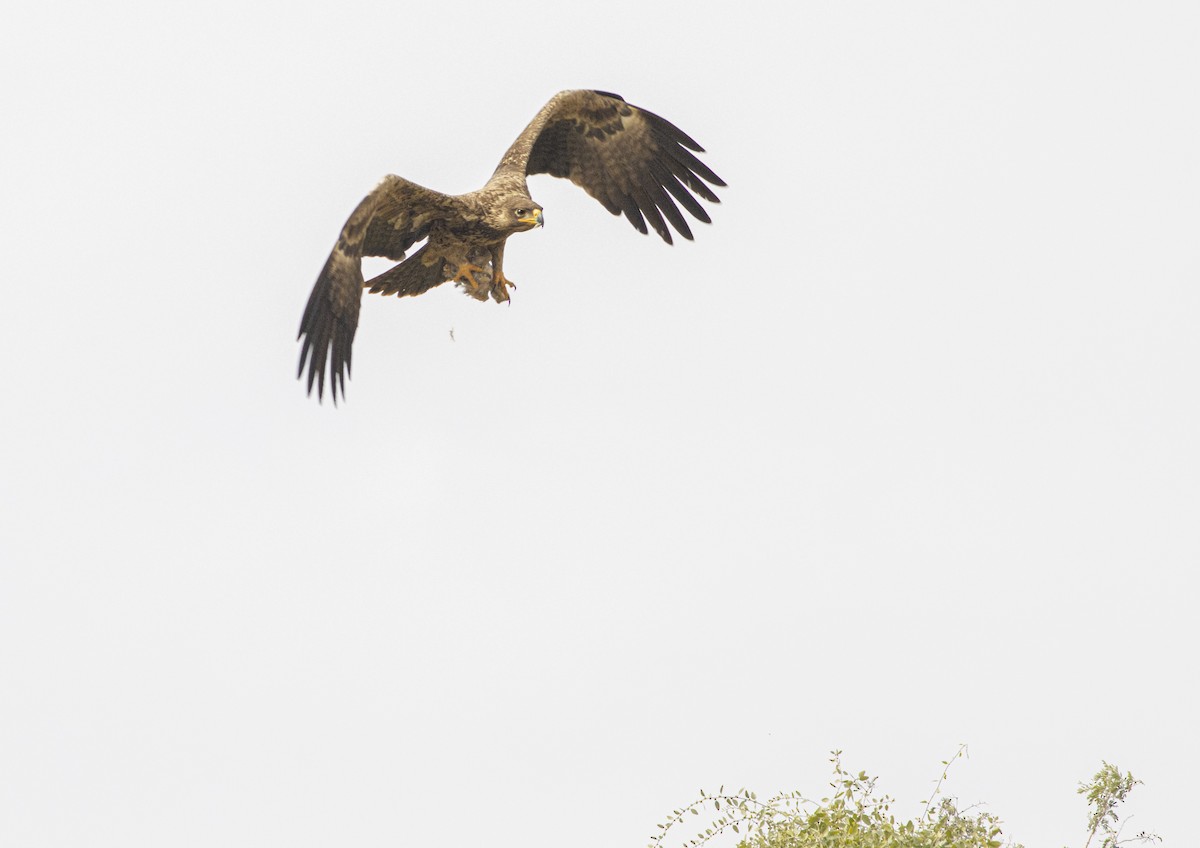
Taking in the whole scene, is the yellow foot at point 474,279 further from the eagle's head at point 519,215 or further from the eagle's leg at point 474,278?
the eagle's head at point 519,215

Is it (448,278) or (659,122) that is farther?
(659,122)

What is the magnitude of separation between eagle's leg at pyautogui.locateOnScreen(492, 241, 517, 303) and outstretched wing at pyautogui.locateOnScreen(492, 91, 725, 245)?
1.93m

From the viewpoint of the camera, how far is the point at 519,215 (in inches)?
504

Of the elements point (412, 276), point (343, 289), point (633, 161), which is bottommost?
point (343, 289)

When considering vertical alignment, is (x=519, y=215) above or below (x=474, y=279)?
above

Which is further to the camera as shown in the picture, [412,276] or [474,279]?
[412,276]

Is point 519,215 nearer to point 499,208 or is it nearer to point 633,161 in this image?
point 499,208

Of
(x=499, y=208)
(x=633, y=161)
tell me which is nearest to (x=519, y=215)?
(x=499, y=208)

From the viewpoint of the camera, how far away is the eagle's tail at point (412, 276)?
13.4 meters

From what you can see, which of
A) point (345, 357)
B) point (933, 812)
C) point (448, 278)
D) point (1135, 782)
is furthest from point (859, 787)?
point (448, 278)

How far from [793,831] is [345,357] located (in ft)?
17.6

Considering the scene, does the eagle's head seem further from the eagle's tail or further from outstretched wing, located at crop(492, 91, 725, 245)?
outstretched wing, located at crop(492, 91, 725, 245)

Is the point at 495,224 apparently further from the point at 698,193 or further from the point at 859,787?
the point at 859,787

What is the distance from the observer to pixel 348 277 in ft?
40.8
